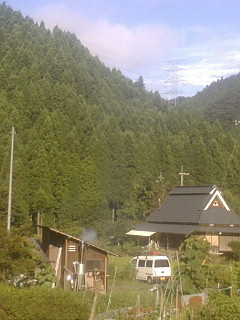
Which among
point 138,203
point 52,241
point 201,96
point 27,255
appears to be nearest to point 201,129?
point 138,203

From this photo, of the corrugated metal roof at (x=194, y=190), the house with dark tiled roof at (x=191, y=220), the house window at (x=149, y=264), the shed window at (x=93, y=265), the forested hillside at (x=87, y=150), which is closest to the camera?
the shed window at (x=93, y=265)

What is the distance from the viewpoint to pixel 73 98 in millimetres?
59469

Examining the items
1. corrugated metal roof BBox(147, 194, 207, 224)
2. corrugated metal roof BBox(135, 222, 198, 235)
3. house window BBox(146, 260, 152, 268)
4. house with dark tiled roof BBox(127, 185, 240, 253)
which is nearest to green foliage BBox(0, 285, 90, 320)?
house window BBox(146, 260, 152, 268)

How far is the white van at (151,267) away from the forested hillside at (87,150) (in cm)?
636

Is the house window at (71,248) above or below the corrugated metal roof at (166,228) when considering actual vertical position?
above

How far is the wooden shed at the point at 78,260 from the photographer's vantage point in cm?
1720

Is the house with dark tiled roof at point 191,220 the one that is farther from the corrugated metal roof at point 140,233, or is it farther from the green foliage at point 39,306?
the green foliage at point 39,306

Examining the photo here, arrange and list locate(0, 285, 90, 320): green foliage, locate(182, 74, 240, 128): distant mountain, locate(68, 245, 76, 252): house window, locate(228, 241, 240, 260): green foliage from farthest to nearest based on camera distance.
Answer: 1. locate(182, 74, 240, 128): distant mountain
2. locate(228, 241, 240, 260): green foliage
3. locate(68, 245, 76, 252): house window
4. locate(0, 285, 90, 320): green foliage

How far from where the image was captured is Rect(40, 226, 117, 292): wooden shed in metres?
17.2

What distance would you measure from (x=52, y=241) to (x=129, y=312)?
1050 cm

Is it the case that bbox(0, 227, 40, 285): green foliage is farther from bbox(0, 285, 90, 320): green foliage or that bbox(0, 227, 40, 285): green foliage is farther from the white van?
the white van

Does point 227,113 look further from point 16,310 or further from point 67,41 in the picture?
point 16,310

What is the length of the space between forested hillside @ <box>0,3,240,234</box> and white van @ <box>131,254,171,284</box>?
6.36 meters

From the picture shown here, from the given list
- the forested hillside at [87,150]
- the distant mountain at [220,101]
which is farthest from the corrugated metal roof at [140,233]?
the distant mountain at [220,101]
